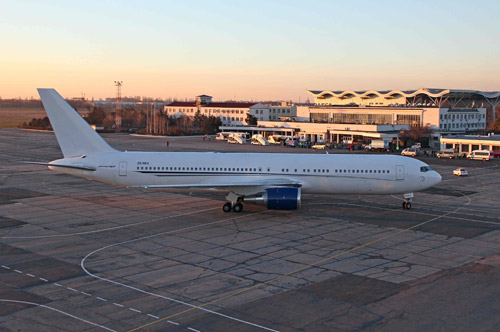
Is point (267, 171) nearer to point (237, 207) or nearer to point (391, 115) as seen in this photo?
point (237, 207)

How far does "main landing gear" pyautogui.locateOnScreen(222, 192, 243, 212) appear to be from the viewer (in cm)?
3775

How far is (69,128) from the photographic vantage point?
39.4 m

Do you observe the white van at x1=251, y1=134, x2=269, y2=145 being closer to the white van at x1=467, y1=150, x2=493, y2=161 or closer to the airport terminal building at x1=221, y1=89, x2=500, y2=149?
the airport terminal building at x1=221, y1=89, x2=500, y2=149

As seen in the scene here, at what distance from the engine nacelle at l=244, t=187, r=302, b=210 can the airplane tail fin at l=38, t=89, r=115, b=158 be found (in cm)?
1412

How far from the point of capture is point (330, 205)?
41.3 meters

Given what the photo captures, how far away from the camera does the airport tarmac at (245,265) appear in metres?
18.9

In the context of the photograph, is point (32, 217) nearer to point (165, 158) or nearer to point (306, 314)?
point (165, 158)

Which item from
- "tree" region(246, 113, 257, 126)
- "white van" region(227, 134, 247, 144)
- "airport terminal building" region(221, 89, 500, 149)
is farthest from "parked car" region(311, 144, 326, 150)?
"tree" region(246, 113, 257, 126)

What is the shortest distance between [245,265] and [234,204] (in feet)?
41.7

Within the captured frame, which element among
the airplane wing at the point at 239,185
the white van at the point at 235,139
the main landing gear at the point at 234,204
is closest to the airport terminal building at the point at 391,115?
the white van at the point at 235,139

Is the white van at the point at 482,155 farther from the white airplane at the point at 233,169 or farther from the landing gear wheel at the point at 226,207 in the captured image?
the landing gear wheel at the point at 226,207

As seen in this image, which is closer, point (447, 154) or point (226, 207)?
point (226, 207)

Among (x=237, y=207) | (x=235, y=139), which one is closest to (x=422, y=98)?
(x=235, y=139)

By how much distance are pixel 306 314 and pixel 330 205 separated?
22704 millimetres
